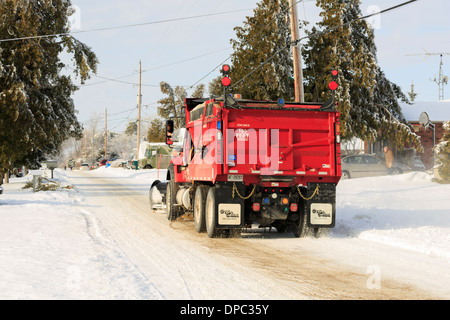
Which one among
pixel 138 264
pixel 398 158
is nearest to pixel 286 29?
pixel 398 158

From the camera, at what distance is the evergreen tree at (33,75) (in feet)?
78.2

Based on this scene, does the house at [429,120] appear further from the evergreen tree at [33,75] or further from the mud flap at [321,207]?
the mud flap at [321,207]

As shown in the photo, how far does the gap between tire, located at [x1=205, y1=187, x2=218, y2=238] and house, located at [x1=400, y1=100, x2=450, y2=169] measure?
110 feet

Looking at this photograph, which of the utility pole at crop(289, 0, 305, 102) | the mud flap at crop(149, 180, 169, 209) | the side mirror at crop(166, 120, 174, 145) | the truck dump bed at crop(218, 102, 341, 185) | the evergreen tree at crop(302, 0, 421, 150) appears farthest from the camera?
the evergreen tree at crop(302, 0, 421, 150)

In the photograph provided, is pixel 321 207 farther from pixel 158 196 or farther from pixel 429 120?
pixel 429 120

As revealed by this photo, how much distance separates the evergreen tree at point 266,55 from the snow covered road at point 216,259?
22175mm

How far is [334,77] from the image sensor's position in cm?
1201

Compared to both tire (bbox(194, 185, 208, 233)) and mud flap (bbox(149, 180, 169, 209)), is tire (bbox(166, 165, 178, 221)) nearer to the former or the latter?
mud flap (bbox(149, 180, 169, 209))

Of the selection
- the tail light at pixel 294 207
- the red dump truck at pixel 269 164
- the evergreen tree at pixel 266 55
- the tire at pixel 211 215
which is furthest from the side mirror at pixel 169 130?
the evergreen tree at pixel 266 55

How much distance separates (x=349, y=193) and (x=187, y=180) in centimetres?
984

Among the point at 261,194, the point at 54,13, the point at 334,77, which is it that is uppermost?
the point at 54,13

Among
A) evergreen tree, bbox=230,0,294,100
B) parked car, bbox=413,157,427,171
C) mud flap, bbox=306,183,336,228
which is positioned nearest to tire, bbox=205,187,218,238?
mud flap, bbox=306,183,336,228

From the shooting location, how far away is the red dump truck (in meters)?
11.0

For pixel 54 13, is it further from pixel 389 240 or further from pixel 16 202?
pixel 389 240
